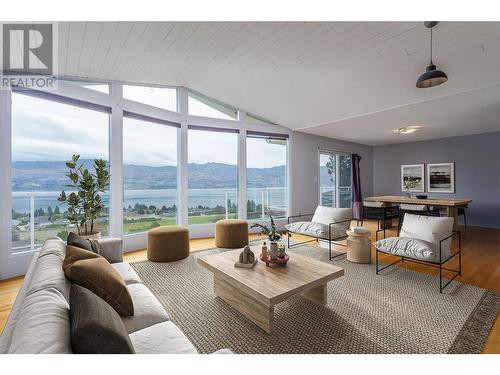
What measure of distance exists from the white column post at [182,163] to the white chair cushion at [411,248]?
11.1 feet

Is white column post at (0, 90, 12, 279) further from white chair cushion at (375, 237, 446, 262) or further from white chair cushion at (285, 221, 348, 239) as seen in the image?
white chair cushion at (375, 237, 446, 262)

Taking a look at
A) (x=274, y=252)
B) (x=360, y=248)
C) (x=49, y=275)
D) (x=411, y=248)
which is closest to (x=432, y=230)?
(x=411, y=248)

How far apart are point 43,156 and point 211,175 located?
2766 mm

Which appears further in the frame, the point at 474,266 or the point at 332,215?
the point at 332,215

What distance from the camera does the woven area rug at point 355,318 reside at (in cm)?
165

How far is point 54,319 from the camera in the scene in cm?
86

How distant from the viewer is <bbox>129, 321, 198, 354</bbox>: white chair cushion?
3.73ft

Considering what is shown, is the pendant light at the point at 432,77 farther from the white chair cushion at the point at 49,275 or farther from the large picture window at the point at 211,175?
the large picture window at the point at 211,175

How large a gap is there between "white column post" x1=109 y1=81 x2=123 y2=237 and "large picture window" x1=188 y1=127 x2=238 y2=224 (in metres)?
1.33

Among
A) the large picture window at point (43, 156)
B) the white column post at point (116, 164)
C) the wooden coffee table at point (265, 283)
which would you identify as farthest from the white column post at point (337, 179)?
the large picture window at point (43, 156)

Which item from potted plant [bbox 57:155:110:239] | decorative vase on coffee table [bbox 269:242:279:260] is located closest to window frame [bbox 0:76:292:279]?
potted plant [bbox 57:155:110:239]

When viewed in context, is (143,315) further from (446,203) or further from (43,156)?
(446,203)

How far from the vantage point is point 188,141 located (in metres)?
4.80
